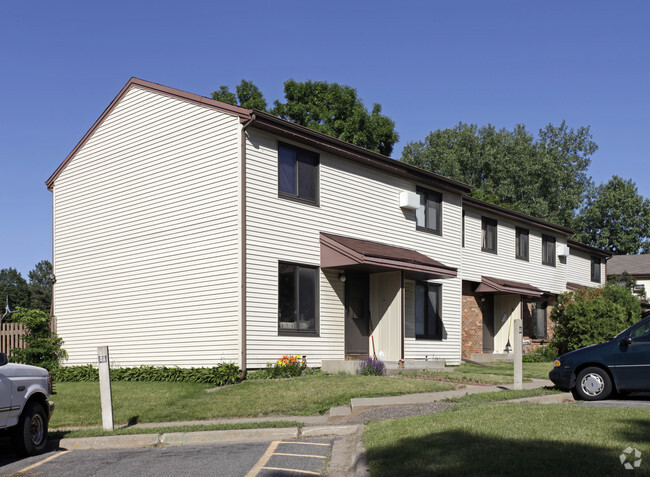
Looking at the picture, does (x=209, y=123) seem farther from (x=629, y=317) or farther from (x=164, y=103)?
(x=629, y=317)

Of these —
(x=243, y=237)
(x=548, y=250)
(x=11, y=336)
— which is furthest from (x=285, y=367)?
(x=548, y=250)

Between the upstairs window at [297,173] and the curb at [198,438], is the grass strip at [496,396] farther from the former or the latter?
the upstairs window at [297,173]

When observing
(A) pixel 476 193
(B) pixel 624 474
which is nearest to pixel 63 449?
(B) pixel 624 474

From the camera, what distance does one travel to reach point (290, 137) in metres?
18.3

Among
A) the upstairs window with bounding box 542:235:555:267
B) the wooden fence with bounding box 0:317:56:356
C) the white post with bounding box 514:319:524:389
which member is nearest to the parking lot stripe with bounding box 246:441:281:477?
the white post with bounding box 514:319:524:389

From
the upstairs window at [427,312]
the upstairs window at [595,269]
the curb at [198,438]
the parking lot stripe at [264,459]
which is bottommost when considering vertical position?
the curb at [198,438]

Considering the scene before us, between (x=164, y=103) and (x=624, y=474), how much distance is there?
55.0 feet

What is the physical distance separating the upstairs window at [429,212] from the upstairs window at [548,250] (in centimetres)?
1092

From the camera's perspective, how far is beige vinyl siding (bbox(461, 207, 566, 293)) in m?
27.5

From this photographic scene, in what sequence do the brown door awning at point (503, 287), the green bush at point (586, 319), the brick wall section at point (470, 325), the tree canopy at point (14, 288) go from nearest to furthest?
1. the green bush at point (586, 319)
2. the brick wall section at point (470, 325)
3. the brown door awning at point (503, 287)
4. the tree canopy at point (14, 288)

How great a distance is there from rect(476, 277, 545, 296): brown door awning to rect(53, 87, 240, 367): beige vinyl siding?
13431 mm

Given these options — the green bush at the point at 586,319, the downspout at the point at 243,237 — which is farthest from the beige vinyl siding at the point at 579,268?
the downspout at the point at 243,237

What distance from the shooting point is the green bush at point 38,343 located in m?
21.2

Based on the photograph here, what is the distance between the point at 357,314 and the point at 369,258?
110 inches
